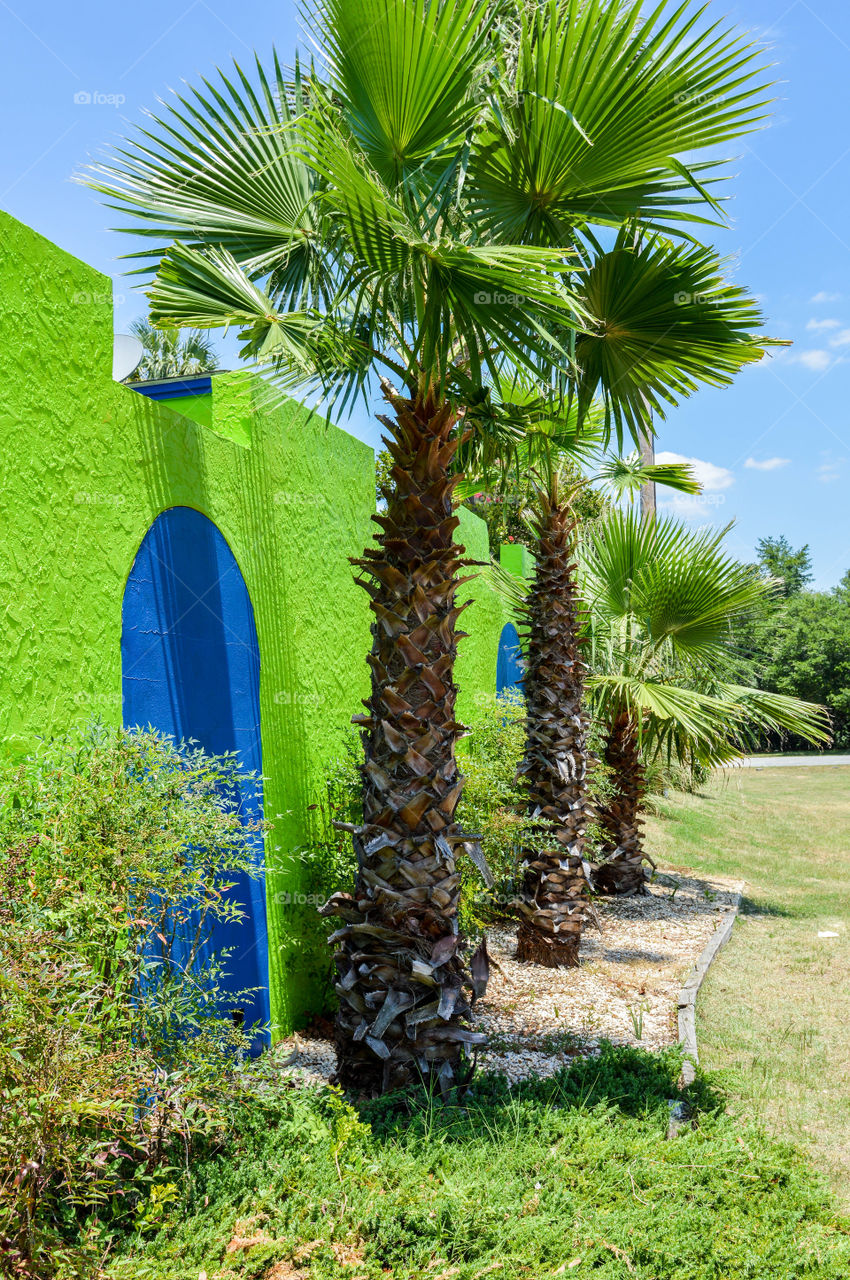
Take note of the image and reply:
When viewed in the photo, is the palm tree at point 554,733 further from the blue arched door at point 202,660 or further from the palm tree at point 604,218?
the blue arched door at point 202,660

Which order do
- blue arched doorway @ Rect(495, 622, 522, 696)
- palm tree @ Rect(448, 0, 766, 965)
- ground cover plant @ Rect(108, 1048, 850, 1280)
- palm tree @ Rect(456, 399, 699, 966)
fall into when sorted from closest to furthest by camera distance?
1. ground cover plant @ Rect(108, 1048, 850, 1280)
2. palm tree @ Rect(448, 0, 766, 965)
3. palm tree @ Rect(456, 399, 699, 966)
4. blue arched doorway @ Rect(495, 622, 522, 696)

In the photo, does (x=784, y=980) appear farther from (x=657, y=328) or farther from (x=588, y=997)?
(x=657, y=328)

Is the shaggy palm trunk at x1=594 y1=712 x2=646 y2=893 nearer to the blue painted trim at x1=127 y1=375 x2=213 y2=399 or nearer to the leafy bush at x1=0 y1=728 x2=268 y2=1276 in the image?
the blue painted trim at x1=127 y1=375 x2=213 y2=399

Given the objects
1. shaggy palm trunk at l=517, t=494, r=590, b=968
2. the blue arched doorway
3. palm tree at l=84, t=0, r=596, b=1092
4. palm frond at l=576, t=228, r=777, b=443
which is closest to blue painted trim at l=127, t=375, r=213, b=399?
palm tree at l=84, t=0, r=596, b=1092

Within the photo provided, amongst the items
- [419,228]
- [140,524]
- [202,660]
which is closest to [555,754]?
[202,660]

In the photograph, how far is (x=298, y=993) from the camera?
570cm

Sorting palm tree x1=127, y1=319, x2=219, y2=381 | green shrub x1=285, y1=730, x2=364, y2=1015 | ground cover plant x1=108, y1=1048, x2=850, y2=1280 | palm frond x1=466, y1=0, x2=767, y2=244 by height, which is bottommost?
ground cover plant x1=108, y1=1048, x2=850, y2=1280

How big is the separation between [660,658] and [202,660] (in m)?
5.76

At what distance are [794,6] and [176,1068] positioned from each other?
6442mm

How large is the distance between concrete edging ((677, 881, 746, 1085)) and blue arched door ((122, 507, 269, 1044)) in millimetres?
2550

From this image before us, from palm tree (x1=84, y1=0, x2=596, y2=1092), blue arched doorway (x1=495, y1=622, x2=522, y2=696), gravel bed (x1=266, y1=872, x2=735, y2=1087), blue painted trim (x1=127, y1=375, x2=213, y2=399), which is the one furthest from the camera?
blue arched doorway (x1=495, y1=622, x2=522, y2=696)

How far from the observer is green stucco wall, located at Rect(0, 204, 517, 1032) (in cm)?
341

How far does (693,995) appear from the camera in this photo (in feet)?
21.2

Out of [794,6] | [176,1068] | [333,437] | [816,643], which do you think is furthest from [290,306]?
[816,643]
